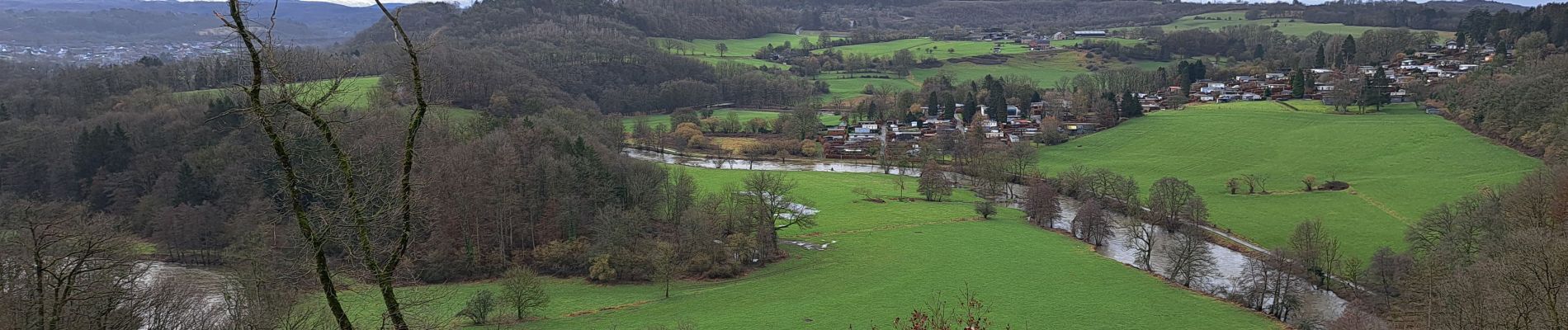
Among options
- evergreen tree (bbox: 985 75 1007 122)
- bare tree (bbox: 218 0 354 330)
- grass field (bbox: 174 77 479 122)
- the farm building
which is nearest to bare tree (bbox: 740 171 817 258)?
grass field (bbox: 174 77 479 122)

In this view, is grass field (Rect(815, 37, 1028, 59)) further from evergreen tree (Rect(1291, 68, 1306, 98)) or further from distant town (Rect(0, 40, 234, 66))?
distant town (Rect(0, 40, 234, 66))

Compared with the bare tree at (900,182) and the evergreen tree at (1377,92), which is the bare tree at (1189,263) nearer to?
the bare tree at (900,182)

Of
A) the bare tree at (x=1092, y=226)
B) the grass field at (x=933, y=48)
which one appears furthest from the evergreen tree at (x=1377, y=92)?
the grass field at (x=933, y=48)

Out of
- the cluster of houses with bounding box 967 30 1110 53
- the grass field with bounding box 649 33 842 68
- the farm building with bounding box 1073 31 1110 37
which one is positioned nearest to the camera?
the grass field with bounding box 649 33 842 68

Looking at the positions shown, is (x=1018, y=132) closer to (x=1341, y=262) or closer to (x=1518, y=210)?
(x=1341, y=262)

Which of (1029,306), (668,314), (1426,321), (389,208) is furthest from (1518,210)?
(389,208)

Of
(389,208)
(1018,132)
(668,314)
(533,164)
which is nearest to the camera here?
(389,208)

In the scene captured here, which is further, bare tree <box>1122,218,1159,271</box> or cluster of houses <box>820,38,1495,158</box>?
cluster of houses <box>820,38,1495,158</box>
